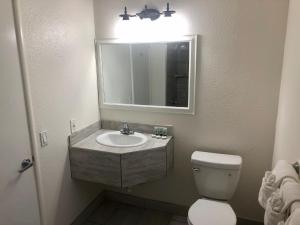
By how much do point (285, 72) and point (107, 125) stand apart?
1755 mm

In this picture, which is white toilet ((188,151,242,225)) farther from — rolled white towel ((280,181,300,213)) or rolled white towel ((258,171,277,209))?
rolled white towel ((280,181,300,213))

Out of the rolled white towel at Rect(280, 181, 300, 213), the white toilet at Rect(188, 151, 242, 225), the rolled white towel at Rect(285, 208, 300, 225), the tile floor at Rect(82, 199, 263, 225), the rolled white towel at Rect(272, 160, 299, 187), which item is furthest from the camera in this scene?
the tile floor at Rect(82, 199, 263, 225)

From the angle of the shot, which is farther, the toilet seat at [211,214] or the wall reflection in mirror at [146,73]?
the wall reflection in mirror at [146,73]

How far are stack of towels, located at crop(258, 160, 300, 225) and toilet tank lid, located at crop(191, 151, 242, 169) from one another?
2.37 ft

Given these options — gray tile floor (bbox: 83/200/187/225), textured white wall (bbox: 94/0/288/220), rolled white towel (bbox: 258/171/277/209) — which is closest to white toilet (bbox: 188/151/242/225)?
textured white wall (bbox: 94/0/288/220)

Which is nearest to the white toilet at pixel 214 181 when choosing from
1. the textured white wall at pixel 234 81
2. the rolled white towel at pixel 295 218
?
the textured white wall at pixel 234 81

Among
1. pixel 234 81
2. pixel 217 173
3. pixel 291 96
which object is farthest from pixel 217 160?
Answer: pixel 291 96

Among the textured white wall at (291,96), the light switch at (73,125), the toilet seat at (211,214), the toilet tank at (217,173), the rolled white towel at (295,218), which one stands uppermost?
the textured white wall at (291,96)

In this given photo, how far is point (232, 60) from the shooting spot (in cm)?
206

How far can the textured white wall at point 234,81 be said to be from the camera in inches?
A: 76.7

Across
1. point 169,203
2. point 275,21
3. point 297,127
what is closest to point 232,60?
point 275,21

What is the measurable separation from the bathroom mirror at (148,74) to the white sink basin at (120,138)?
11.3 inches

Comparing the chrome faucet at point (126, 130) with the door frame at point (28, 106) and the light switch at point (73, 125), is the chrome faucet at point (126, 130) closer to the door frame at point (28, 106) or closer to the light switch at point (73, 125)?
the light switch at point (73, 125)

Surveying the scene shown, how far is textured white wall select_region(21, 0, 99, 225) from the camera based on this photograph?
1.75 metres
